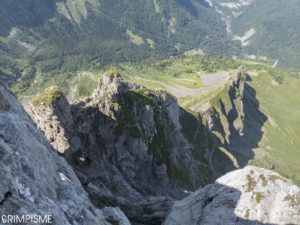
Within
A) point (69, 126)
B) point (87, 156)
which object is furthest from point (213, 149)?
A: point (69, 126)

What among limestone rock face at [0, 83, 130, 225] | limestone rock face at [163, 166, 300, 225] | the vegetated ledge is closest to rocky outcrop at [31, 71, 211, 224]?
the vegetated ledge

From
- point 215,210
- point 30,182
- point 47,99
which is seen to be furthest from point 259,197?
point 47,99

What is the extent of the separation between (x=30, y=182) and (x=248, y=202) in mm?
29995

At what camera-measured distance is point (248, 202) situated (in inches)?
1236

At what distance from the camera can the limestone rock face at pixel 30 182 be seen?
14.4 m

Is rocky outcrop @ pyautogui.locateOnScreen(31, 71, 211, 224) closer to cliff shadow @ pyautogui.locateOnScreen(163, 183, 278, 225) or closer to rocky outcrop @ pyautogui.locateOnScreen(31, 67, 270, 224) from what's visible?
rocky outcrop @ pyautogui.locateOnScreen(31, 67, 270, 224)

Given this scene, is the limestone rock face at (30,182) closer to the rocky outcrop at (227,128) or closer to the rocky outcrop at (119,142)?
the rocky outcrop at (119,142)

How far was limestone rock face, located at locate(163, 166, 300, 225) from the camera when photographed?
1168 inches

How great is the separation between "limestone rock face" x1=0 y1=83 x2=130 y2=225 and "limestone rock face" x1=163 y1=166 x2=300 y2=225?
2028 centimetres

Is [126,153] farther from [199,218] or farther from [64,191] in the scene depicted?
[64,191]

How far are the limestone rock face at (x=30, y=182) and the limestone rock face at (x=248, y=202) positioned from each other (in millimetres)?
20278

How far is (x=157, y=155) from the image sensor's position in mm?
67062

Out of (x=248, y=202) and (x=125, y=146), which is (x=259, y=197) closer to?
(x=248, y=202)

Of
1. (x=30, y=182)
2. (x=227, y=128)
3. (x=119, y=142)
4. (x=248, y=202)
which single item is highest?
(x=30, y=182)
